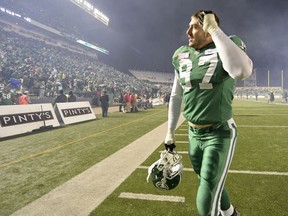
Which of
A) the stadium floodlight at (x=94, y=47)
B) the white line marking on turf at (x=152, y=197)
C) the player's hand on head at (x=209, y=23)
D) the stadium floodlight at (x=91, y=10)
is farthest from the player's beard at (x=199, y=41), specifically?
the stadium floodlight at (x=94, y=47)

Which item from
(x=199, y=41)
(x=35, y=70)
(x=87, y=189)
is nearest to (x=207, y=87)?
(x=199, y=41)

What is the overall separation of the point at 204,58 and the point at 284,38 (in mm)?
68471

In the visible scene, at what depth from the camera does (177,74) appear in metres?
2.65

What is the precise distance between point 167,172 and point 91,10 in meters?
43.5

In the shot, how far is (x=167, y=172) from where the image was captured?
252 centimetres

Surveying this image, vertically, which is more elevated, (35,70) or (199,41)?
(35,70)

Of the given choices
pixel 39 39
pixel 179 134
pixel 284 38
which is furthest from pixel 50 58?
pixel 284 38

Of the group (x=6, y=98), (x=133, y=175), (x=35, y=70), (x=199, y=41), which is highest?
(x=35, y=70)

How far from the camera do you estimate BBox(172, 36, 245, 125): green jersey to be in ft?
7.48

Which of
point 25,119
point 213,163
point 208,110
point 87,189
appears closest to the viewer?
point 213,163

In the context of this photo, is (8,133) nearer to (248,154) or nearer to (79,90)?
(248,154)

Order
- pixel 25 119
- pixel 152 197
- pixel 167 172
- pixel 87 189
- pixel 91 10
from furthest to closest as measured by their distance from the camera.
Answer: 1. pixel 91 10
2. pixel 25 119
3. pixel 87 189
4. pixel 152 197
5. pixel 167 172

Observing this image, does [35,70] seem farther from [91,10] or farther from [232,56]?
[91,10]

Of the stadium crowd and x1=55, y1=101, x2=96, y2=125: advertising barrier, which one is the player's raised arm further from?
the stadium crowd
